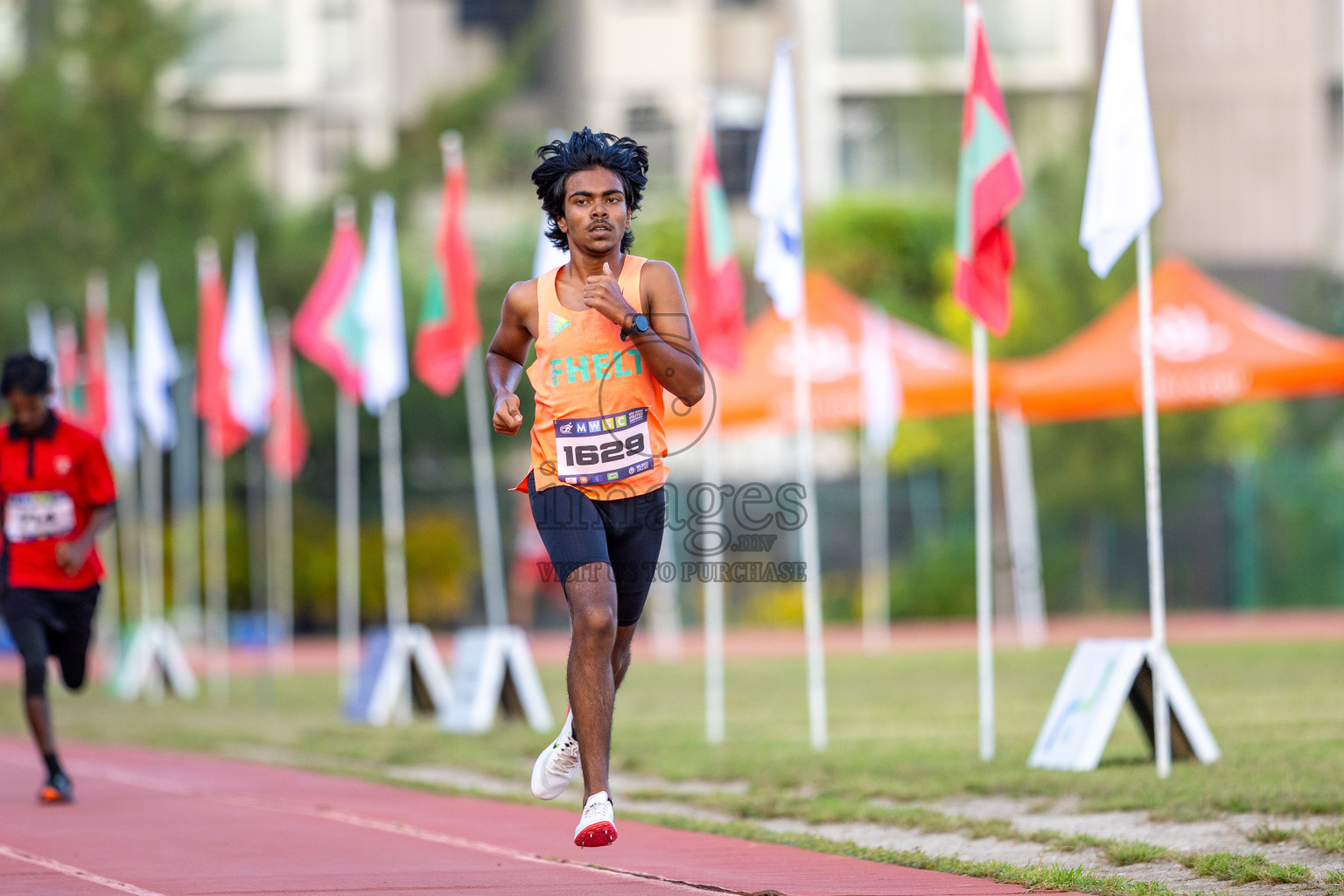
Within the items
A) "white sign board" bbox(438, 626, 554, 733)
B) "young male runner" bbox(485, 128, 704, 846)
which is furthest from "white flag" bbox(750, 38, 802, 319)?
"young male runner" bbox(485, 128, 704, 846)

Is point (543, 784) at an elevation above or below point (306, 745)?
above

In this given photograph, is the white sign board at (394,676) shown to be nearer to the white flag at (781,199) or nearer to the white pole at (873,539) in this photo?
the white flag at (781,199)

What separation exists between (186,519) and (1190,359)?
46.2 feet

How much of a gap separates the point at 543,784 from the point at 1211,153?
3514 centimetres

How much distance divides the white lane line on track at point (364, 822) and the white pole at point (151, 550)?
28.9ft


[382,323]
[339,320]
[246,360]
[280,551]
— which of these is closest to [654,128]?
[280,551]

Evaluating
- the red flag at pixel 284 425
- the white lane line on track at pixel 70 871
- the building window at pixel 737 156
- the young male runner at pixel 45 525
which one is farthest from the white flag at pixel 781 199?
the building window at pixel 737 156

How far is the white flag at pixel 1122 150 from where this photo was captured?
9.73 meters

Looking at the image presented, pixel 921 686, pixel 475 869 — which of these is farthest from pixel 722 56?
pixel 475 869

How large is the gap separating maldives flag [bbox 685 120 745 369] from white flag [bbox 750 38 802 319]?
83 cm

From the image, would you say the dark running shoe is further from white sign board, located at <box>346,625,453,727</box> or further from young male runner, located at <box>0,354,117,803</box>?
white sign board, located at <box>346,625,453,727</box>

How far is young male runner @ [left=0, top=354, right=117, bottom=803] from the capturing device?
30.4 ft

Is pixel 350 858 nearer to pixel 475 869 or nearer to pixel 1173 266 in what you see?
pixel 475 869

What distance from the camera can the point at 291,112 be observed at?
3941 centimetres
